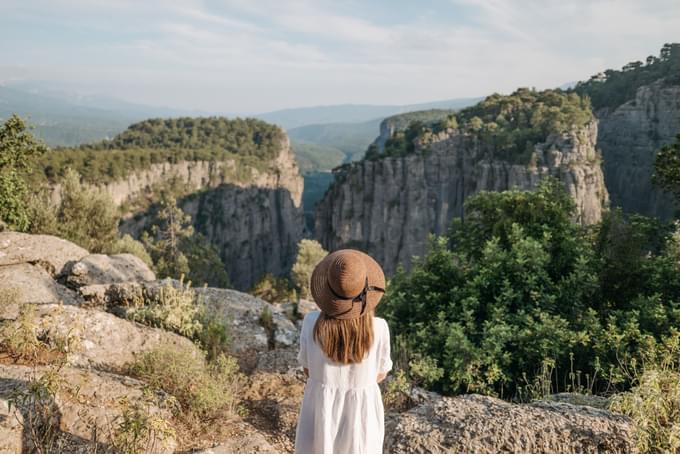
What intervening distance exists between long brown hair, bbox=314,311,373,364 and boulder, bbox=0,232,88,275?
9476mm

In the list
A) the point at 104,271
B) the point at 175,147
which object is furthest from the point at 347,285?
the point at 175,147

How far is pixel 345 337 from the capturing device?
11.2 ft

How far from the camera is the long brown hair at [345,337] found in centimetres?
342

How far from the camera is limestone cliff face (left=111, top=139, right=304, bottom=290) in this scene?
74750mm

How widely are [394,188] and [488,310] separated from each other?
5382 centimetres

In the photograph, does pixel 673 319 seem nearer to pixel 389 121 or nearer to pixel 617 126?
pixel 617 126

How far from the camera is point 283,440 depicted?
557 centimetres

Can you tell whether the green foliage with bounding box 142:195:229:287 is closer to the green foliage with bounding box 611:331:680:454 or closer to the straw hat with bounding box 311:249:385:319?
the straw hat with bounding box 311:249:385:319

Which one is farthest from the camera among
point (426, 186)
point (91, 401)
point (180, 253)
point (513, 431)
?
point (426, 186)

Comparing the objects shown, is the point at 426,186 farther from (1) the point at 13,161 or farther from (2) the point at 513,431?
(2) the point at 513,431

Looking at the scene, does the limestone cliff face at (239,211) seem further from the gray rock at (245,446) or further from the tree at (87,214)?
the gray rock at (245,446)

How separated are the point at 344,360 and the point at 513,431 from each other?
208 cm

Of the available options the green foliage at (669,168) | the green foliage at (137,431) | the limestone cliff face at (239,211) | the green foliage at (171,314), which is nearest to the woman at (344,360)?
the green foliage at (137,431)

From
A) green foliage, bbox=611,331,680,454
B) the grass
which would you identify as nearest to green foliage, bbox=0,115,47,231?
the grass
